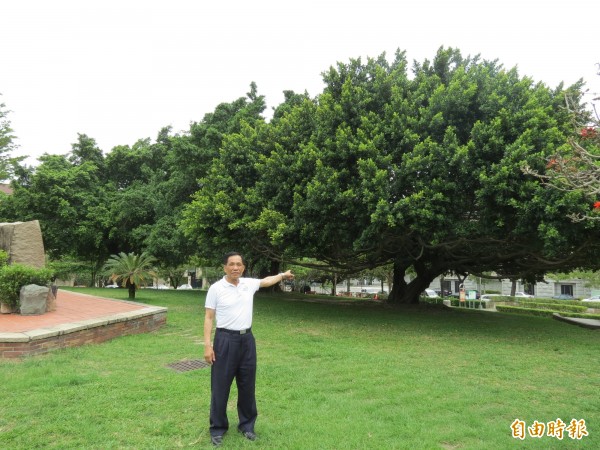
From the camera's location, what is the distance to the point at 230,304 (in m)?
4.01

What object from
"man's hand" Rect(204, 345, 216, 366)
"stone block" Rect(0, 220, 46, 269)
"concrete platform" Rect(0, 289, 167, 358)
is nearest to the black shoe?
"man's hand" Rect(204, 345, 216, 366)

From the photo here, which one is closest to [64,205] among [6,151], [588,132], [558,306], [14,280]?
[6,151]

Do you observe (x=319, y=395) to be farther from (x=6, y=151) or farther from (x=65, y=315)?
(x=6, y=151)

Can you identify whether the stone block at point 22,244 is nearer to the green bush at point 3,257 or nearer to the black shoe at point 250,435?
the green bush at point 3,257

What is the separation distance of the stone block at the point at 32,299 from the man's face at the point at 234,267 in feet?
21.7

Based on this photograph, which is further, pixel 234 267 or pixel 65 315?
pixel 65 315

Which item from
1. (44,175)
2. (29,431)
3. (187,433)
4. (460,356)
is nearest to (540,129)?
(460,356)

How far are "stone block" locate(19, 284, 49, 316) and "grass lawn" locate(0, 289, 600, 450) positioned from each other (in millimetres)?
2155

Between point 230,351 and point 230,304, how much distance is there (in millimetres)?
418

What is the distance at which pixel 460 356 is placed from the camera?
301 inches

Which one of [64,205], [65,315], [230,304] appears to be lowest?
[65,315]

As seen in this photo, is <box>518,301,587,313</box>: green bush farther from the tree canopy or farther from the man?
the man

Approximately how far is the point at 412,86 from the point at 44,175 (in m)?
19.9

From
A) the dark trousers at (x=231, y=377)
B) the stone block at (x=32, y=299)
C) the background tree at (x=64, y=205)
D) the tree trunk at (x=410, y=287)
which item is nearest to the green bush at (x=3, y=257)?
the stone block at (x=32, y=299)
